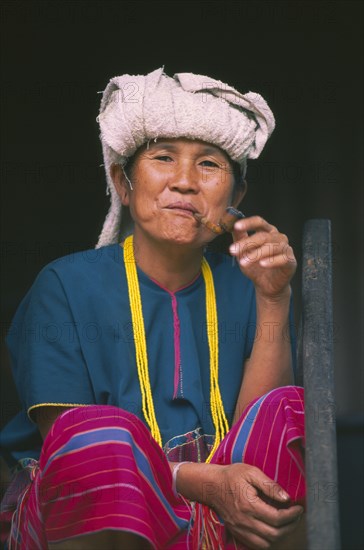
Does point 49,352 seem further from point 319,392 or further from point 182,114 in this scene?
point 319,392

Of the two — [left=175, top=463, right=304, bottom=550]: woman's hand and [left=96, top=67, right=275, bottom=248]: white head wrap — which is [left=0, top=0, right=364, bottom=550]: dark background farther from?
[left=175, top=463, right=304, bottom=550]: woman's hand

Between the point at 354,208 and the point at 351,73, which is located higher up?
the point at 351,73

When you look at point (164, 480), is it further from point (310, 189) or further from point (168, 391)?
point (310, 189)

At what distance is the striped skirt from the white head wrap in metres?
0.76

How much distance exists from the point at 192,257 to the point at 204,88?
0.46 m

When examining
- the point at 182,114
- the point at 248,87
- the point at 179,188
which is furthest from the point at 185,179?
the point at 248,87

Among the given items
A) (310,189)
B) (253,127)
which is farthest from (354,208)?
(253,127)

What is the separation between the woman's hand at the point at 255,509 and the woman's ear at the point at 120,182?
0.93 m

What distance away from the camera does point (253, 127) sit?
2.75 meters

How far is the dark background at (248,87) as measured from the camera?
421cm

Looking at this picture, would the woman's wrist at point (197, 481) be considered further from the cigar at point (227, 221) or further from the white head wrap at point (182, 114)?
the white head wrap at point (182, 114)

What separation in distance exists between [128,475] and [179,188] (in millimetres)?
897

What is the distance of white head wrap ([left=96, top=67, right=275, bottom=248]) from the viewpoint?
8.71 feet

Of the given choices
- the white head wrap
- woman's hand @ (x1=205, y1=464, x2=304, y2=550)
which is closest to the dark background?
the white head wrap
